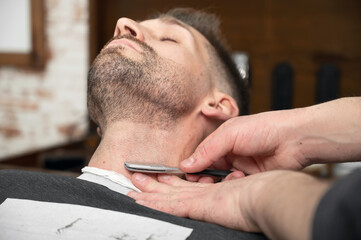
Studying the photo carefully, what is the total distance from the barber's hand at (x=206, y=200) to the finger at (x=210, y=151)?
68 millimetres

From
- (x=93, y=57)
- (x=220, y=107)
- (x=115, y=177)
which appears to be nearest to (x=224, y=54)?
(x=220, y=107)

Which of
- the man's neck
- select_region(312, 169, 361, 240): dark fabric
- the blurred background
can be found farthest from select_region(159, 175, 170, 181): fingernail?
the blurred background

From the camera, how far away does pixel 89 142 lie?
3.11 metres

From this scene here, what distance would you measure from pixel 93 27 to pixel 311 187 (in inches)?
109

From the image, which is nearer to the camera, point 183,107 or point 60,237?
point 60,237

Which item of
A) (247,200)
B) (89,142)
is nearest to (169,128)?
(247,200)

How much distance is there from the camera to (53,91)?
3.31 m

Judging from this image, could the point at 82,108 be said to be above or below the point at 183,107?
below

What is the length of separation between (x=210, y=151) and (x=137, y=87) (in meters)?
0.33

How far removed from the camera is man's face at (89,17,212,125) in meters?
1.29

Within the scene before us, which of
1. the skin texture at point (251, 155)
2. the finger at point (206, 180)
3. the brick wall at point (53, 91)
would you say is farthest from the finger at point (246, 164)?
the brick wall at point (53, 91)

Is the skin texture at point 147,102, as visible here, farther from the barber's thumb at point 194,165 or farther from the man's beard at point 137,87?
the barber's thumb at point 194,165

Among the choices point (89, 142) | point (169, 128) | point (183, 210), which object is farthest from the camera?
point (89, 142)

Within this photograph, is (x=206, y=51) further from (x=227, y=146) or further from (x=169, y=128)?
(x=227, y=146)
